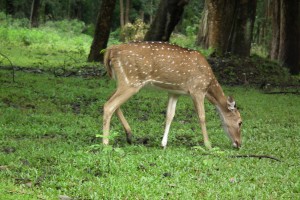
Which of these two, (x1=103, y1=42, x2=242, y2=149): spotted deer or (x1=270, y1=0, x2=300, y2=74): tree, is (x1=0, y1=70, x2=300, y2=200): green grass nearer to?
(x1=103, y1=42, x2=242, y2=149): spotted deer

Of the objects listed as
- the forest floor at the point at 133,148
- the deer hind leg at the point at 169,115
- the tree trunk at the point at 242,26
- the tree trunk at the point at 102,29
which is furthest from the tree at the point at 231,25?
the deer hind leg at the point at 169,115

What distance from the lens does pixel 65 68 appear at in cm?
1952

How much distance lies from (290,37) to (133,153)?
1714 centimetres

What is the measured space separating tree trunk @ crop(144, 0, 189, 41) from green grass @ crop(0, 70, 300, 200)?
19.7ft

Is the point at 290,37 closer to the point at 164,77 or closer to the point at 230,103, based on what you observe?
the point at 230,103

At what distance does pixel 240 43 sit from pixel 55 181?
16.9m

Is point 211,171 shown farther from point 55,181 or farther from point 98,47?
point 98,47

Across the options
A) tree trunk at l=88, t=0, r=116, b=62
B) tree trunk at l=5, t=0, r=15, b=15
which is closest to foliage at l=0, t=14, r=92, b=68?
tree trunk at l=88, t=0, r=116, b=62

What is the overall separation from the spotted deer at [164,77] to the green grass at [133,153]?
40cm

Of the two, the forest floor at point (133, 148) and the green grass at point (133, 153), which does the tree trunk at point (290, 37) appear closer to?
the forest floor at point (133, 148)

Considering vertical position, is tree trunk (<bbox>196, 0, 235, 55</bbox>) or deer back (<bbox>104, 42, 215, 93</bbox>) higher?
deer back (<bbox>104, 42, 215, 93</bbox>)

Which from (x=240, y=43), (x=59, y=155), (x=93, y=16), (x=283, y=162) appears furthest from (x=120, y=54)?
(x=93, y=16)

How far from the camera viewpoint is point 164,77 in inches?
366

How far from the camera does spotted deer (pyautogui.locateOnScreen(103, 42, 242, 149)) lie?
29.4ft
